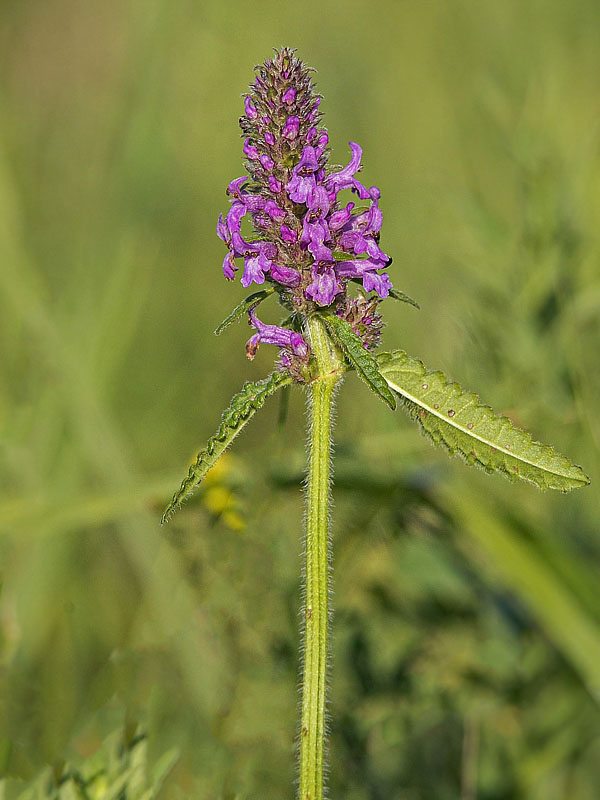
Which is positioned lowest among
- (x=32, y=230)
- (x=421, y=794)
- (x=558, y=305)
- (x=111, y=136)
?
(x=421, y=794)

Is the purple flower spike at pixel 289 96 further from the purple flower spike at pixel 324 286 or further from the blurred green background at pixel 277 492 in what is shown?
the blurred green background at pixel 277 492

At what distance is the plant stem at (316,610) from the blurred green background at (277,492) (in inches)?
16.6

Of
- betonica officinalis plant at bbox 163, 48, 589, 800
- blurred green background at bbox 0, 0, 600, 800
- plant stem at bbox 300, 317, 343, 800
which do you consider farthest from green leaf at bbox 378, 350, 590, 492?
blurred green background at bbox 0, 0, 600, 800

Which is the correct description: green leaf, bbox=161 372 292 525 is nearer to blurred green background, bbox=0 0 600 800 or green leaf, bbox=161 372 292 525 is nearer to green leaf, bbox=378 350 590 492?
green leaf, bbox=378 350 590 492

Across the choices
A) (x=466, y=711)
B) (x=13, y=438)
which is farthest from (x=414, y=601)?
(x=13, y=438)

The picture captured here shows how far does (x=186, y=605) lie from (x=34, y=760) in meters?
0.54

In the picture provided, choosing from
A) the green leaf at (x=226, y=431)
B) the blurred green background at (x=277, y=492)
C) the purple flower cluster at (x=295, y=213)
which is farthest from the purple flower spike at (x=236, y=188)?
the blurred green background at (x=277, y=492)

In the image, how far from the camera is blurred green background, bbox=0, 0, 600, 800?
6.18ft

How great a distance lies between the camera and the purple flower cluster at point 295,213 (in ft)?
3.66

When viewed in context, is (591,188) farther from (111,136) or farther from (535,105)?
(111,136)

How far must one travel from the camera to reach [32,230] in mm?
3979

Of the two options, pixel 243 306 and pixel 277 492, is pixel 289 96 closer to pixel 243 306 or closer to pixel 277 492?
pixel 243 306

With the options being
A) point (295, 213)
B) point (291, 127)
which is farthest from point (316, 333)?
point (291, 127)

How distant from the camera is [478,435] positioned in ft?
3.52
